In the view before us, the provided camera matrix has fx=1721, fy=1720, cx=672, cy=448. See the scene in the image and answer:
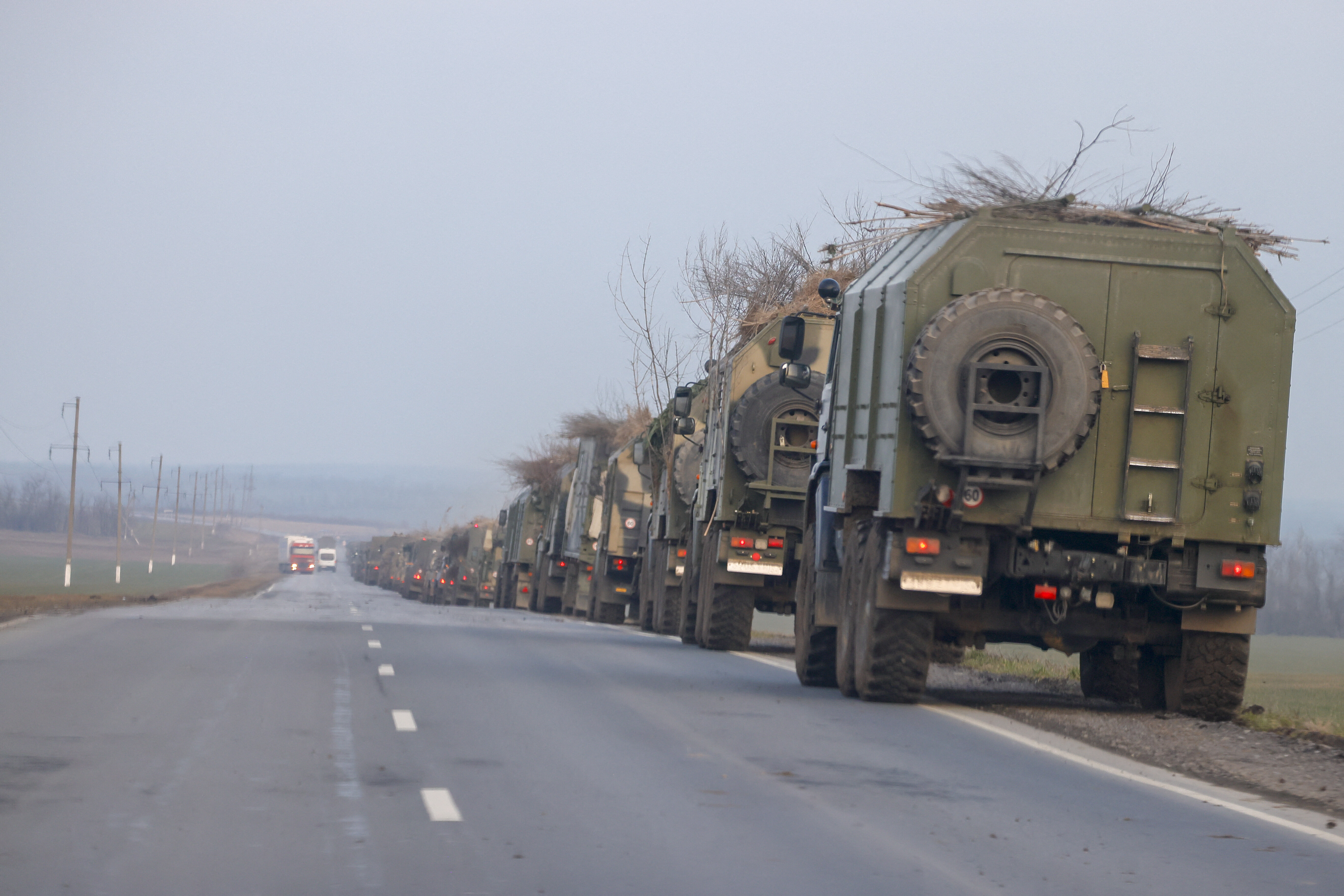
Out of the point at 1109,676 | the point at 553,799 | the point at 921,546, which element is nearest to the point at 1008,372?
the point at 921,546

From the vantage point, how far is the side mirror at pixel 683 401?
2733cm

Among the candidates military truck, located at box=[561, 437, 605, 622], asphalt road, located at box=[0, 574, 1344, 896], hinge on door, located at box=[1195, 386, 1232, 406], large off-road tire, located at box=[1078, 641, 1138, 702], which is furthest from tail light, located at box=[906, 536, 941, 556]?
military truck, located at box=[561, 437, 605, 622]

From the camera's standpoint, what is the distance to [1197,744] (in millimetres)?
12406

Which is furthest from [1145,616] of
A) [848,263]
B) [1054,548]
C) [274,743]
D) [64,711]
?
[848,263]

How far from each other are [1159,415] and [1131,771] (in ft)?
12.1

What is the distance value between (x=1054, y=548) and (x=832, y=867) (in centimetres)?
698

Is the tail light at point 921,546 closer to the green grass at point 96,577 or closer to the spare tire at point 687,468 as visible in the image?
the spare tire at point 687,468

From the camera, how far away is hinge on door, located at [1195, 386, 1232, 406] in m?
13.5

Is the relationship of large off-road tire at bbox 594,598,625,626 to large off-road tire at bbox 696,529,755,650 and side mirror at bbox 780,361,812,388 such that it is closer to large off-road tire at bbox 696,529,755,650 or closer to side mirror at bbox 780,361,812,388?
large off-road tire at bbox 696,529,755,650

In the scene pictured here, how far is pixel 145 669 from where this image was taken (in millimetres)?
15617

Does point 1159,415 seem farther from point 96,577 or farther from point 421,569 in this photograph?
point 96,577

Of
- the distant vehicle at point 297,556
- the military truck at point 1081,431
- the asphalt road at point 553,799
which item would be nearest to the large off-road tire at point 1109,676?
the military truck at point 1081,431

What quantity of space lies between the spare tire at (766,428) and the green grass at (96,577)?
34269mm

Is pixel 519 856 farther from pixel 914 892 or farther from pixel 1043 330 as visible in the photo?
pixel 1043 330
